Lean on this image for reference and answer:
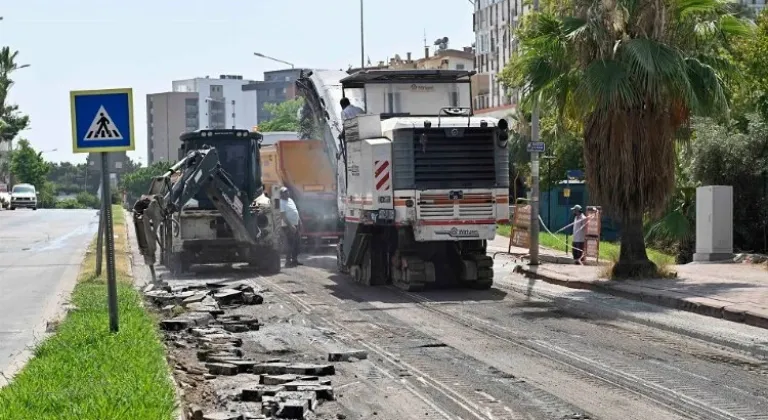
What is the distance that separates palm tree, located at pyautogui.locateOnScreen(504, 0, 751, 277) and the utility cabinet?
14.5 feet

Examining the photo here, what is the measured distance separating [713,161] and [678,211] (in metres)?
1.55

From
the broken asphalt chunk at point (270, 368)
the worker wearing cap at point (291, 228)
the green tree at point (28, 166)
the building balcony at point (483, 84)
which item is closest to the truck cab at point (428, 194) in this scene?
the worker wearing cap at point (291, 228)

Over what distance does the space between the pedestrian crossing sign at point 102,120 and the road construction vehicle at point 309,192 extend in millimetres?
18865

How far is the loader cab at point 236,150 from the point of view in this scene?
1110 inches

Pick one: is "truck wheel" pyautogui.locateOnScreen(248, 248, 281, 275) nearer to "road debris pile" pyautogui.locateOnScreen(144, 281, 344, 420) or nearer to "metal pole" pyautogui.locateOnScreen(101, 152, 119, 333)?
"road debris pile" pyautogui.locateOnScreen(144, 281, 344, 420)

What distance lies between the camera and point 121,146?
14.1m

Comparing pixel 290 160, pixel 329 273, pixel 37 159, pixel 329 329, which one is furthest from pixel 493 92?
pixel 329 329

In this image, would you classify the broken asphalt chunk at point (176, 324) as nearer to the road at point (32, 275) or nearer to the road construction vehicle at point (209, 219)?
the road at point (32, 275)

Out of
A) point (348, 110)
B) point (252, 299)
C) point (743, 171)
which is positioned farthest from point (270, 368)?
point (743, 171)

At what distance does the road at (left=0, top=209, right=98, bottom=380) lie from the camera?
16.6 meters

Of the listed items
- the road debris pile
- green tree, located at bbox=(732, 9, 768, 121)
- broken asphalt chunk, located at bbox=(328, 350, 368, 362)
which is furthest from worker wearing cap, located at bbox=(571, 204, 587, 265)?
broken asphalt chunk, located at bbox=(328, 350, 368, 362)

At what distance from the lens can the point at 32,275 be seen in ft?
91.8

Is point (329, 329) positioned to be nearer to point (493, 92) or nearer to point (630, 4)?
Result: point (630, 4)

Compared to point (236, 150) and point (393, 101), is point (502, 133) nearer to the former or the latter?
point (393, 101)
